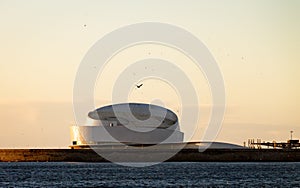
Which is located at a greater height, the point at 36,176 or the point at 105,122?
the point at 105,122

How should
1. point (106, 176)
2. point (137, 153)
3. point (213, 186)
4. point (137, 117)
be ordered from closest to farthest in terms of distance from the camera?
point (213, 186) → point (106, 176) → point (137, 153) → point (137, 117)

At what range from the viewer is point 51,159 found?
443 feet

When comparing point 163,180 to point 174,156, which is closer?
point 163,180

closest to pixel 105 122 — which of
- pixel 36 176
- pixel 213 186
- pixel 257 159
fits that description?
pixel 257 159

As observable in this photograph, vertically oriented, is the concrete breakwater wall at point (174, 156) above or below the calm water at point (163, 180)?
above

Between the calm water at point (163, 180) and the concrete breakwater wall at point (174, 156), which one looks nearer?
the calm water at point (163, 180)

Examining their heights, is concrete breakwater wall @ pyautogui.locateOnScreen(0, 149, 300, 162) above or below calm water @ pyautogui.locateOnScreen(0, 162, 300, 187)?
above

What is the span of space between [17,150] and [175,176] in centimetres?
4912

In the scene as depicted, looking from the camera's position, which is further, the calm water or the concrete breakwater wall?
the concrete breakwater wall

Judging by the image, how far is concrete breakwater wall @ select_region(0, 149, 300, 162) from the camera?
433 ft

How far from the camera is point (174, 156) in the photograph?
133500 mm

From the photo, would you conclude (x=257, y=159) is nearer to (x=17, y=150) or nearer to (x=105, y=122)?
(x=105, y=122)

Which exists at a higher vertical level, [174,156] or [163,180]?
[174,156]

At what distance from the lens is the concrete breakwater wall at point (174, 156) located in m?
132
